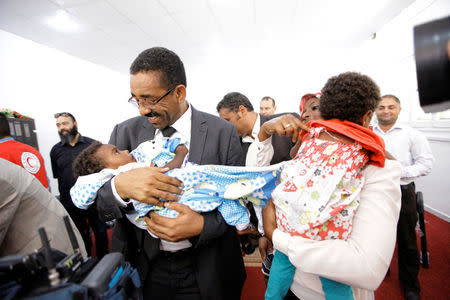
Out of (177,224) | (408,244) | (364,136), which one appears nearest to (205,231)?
(177,224)

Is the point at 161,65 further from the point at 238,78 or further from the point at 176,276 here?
the point at 238,78

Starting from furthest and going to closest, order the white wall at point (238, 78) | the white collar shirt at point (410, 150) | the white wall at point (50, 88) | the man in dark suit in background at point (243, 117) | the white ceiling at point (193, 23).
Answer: the white wall at point (50, 88), the white wall at point (238, 78), the white ceiling at point (193, 23), the man in dark suit in background at point (243, 117), the white collar shirt at point (410, 150)

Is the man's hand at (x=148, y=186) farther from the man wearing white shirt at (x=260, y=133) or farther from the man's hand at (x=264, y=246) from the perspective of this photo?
the man's hand at (x=264, y=246)

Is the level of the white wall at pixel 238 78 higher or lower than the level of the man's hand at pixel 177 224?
higher

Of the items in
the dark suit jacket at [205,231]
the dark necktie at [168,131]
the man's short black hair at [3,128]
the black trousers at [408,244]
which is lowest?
the black trousers at [408,244]

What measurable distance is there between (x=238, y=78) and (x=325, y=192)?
7892 millimetres

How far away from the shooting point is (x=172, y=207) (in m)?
1.00

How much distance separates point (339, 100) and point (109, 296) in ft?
3.77

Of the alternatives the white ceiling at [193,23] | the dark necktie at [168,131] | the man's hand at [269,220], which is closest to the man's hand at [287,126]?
the man's hand at [269,220]

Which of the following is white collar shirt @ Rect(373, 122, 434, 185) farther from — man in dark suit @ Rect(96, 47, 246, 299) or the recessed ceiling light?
the recessed ceiling light

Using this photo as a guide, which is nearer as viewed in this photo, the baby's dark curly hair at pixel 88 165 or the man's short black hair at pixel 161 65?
the man's short black hair at pixel 161 65

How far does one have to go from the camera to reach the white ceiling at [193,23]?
11.3 ft

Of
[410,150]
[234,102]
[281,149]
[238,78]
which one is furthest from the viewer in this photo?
[238,78]

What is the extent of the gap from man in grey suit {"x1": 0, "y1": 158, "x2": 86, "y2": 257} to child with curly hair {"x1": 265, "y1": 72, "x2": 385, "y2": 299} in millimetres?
1234
